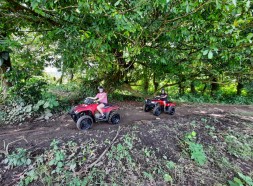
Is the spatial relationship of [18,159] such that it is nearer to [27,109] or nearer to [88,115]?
[88,115]

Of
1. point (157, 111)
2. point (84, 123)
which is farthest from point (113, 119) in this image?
point (157, 111)

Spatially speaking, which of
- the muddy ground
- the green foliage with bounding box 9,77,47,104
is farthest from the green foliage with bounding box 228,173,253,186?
the green foliage with bounding box 9,77,47,104

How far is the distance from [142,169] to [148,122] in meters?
1.77

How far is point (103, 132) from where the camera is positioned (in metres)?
4.20

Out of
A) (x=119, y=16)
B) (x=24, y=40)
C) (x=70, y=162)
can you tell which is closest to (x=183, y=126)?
(x=70, y=162)

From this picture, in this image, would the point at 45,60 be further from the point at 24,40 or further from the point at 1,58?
the point at 1,58

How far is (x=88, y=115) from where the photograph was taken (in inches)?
173

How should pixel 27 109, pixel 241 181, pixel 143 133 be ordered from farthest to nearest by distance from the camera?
1. pixel 27 109
2. pixel 143 133
3. pixel 241 181

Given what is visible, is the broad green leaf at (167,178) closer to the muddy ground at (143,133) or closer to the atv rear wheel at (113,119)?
the muddy ground at (143,133)

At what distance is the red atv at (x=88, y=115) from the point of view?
13.7 ft

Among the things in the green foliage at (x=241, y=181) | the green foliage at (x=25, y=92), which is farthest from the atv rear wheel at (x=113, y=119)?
the green foliage at (x=241, y=181)

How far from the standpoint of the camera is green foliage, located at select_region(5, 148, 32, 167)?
3043 mm

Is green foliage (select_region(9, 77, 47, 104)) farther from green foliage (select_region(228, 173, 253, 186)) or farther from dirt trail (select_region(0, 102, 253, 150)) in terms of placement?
green foliage (select_region(228, 173, 253, 186))

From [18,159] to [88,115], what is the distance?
70.8 inches
